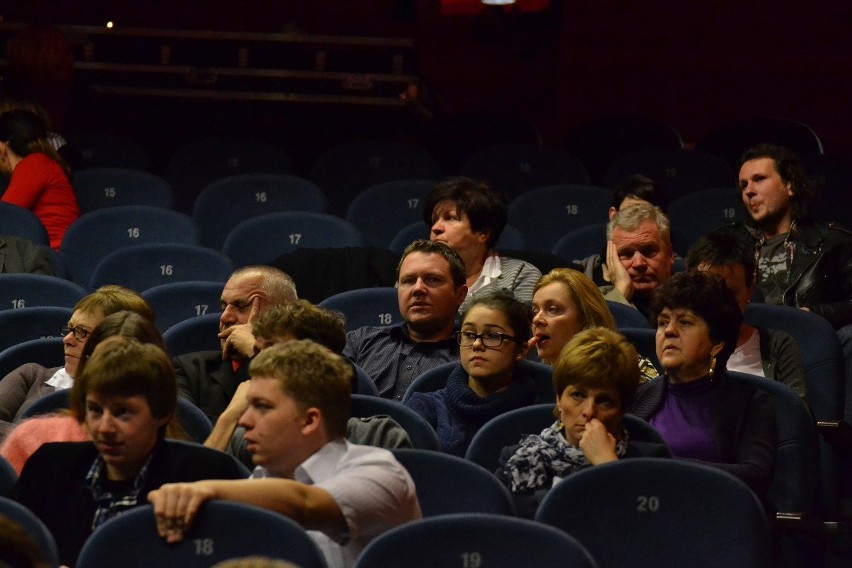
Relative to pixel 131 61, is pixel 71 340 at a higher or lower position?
lower

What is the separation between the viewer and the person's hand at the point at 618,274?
16.6 feet

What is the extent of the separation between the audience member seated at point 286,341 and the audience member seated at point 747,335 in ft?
4.17

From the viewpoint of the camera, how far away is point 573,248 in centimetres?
600

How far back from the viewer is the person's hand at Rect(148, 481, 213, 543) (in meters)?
2.76

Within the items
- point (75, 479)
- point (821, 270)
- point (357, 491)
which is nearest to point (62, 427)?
point (75, 479)

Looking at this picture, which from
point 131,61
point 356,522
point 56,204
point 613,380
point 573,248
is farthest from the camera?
point 131,61

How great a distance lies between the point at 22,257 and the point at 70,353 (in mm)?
1524

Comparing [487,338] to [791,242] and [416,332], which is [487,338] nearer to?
[416,332]

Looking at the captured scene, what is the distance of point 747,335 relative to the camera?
4.47 meters

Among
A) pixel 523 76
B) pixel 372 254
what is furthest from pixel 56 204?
pixel 523 76

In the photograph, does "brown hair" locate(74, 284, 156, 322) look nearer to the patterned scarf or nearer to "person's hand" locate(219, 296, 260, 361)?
"person's hand" locate(219, 296, 260, 361)

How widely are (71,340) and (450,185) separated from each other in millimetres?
1806

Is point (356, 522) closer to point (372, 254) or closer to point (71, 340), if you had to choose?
point (71, 340)

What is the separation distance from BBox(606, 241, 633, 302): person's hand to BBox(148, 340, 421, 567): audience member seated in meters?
2.13
